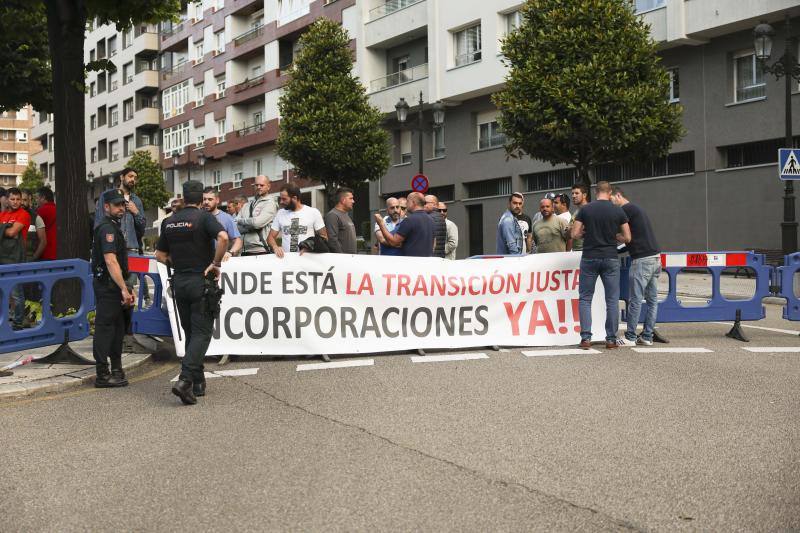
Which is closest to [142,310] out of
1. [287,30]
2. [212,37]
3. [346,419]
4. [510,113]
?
[346,419]

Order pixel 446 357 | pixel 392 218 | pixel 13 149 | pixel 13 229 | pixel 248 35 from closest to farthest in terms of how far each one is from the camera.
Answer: pixel 446 357 < pixel 13 229 < pixel 392 218 < pixel 248 35 < pixel 13 149

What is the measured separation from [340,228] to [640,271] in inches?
146

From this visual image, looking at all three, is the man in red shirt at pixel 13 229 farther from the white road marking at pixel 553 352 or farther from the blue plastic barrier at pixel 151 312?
the white road marking at pixel 553 352

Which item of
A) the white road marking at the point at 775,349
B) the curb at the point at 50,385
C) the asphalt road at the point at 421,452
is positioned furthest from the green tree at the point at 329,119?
the asphalt road at the point at 421,452

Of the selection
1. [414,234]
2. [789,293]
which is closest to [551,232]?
[414,234]

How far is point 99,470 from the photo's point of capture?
5207 mm

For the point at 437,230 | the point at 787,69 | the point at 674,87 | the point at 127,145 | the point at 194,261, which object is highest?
the point at 127,145

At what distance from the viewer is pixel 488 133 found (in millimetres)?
34406

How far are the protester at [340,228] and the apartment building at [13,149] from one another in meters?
114

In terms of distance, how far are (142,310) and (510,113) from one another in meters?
15.4

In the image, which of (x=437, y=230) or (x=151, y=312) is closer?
(x=151, y=312)

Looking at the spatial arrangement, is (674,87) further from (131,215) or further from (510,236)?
(131,215)

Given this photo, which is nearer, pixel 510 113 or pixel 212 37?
pixel 510 113

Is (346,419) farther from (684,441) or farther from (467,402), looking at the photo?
(684,441)
